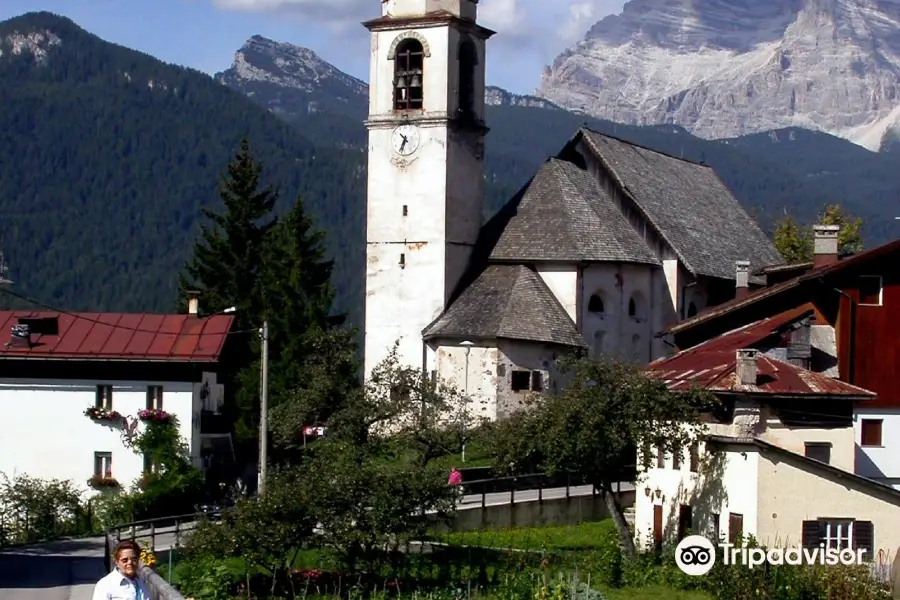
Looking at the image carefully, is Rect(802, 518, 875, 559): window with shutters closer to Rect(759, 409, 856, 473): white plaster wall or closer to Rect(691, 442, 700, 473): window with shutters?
Rect(759, 409, 856, 473): white plaster wall

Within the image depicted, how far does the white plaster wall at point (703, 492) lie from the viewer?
110 feet

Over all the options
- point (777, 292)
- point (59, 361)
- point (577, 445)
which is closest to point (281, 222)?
point (59, 361)

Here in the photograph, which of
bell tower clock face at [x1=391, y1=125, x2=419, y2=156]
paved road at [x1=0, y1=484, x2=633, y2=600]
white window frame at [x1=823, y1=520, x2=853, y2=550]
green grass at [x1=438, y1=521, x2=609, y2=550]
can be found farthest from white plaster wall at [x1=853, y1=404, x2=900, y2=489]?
bell tower clock face at [x1=391, y1=125, x2=419, y2=156]

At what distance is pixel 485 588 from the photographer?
30266 millimetres

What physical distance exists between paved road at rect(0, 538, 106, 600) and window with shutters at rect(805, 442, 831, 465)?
14.8 meters

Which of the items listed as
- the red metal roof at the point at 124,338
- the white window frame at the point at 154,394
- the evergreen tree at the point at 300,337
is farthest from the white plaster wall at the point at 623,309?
the white window frame at the point at 154,394

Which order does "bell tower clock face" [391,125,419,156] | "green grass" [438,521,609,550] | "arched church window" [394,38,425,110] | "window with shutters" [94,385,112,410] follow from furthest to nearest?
"arched church window" [394,38,425,110] → "bell tower clock face" [391,125,419,156] → "window with shutters" [94,385,112,410] → "green grass" [438,521,609,550]

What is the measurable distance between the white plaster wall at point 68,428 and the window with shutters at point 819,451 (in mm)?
18689

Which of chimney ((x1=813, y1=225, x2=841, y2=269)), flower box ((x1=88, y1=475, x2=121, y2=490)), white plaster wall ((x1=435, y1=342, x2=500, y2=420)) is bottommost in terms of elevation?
flower box ((x1=88, y1=475, x2=121, y2=490))

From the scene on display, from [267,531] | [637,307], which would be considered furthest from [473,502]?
[637,307]

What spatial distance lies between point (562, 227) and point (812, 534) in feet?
79.1

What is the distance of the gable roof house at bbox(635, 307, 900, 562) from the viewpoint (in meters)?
33.4

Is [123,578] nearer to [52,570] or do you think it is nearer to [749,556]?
[749,556]

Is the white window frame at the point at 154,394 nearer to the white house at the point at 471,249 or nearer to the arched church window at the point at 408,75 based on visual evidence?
the white house at the point at 471,249
